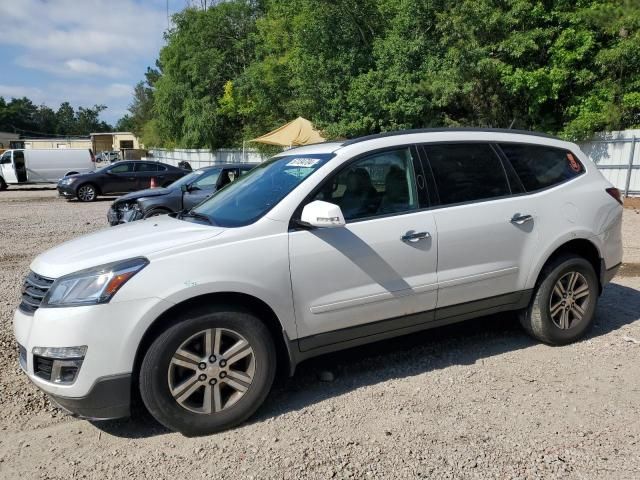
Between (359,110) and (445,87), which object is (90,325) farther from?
(359,110)

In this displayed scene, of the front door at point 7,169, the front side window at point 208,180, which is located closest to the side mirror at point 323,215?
the front side window at point 208,180

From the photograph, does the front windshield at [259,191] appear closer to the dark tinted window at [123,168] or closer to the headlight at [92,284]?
the headlight at [92,284]

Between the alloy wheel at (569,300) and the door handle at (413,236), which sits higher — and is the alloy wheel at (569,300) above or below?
below

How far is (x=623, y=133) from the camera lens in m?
15.2

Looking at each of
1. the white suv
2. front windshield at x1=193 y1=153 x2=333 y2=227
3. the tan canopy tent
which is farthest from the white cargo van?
the white suv

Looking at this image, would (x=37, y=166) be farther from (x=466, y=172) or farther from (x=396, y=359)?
(x=466, y=172)

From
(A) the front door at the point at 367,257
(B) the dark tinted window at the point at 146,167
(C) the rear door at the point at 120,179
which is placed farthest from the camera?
(B) the dark tinted window at the point at 146,167

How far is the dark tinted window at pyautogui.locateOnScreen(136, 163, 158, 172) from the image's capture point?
19.6 m

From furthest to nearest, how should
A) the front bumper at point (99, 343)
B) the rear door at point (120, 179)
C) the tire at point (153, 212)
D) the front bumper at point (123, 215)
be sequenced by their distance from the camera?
the rear door at point (120, 179) < the front bumper at point (123, 215) < the tire at point (153, 212) < the front bumper at point (99, 343)

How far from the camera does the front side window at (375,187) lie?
11.6ft

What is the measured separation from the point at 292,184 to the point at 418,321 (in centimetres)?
136

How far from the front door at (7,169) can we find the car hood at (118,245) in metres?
23.5

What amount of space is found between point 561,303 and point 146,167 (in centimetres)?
1799

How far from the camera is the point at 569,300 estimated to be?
4391 millimetres
